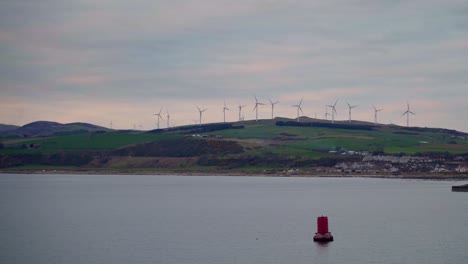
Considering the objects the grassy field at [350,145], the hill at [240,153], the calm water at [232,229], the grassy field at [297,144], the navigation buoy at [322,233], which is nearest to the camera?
the calm water at [232,229]

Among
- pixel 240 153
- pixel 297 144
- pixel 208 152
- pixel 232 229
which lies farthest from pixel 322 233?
pixel 297 144

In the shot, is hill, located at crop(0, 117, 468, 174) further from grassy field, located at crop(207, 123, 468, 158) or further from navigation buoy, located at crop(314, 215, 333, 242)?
navigation buoy, located at crop(314, 215, 333, 242)

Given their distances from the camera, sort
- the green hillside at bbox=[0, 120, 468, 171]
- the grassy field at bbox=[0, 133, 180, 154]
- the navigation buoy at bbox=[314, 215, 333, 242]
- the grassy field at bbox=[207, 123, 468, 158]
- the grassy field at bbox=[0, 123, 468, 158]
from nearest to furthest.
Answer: the navigation buoy at bbox=[314, 215, 333, 242] < the green hillside at bbox=[0, 120, 468, 171] < the grassy field at bbox=[207, 123, 468, 158] < the grassy field at bbox=[0, 123, 468, 158] < the grassy field at bbox=[0, 133, 180, 154]

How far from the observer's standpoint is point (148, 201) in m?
95.0

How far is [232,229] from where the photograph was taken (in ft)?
208

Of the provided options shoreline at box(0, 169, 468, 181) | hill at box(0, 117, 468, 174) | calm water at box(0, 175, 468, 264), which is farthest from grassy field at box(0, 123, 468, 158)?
calm water at box(0, 175, 468, 264)

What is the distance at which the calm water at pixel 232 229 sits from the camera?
1949 inches

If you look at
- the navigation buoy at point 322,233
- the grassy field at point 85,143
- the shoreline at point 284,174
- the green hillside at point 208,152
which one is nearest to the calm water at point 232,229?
the navigation buoy at point 322,233

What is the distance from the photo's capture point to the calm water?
4950 centimetres

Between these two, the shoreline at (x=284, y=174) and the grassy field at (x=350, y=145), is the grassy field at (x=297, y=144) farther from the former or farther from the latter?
the shoreline at (x=284, y=174)

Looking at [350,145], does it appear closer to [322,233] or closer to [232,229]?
[232,229]

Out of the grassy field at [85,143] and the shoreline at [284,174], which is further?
the grassy field at [85,143]

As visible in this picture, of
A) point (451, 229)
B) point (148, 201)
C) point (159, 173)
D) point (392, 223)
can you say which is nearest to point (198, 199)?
point (148, 201)

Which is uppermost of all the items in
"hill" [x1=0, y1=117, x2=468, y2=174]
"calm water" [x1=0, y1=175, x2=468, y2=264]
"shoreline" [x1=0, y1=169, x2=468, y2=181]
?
"hill" [x1=0, y1=117, x2=468, y2=174]
